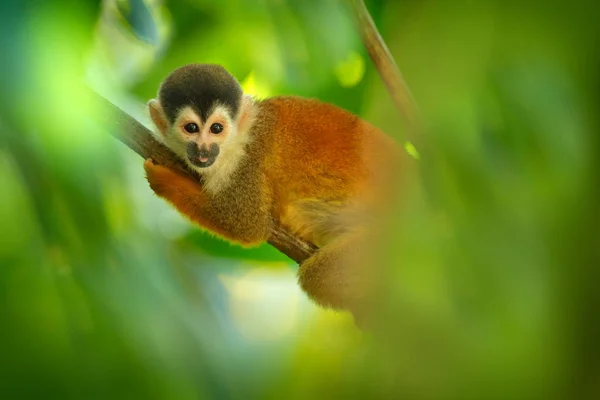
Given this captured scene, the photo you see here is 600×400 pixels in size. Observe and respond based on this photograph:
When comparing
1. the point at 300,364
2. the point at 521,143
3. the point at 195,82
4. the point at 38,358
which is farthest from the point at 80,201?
the point at 195,82

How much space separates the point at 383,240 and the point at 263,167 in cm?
81

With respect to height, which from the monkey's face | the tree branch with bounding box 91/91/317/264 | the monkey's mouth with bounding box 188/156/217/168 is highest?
the monkey's face

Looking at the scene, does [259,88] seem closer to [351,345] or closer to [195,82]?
[195,82]

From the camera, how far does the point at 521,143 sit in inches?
15.7

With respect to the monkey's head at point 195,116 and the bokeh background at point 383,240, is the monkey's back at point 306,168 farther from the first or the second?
the bokeh background at point 383,240

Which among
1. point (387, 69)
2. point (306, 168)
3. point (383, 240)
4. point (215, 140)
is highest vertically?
point (306, 168)

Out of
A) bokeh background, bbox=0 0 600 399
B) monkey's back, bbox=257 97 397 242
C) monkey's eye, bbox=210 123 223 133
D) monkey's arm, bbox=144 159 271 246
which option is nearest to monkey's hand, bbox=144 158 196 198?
monkey's arm, bbox=144 159 271 246

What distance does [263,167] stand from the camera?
1.21 metres

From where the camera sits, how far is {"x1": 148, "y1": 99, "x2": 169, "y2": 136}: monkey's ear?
100 centimetres

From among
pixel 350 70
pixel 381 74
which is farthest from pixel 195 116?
pixel 381 74

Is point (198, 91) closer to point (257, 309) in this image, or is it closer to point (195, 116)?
point (195, 116)

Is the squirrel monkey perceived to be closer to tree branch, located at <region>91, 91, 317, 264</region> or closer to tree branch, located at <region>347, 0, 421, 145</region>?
tree branch, located at <region>91, 91, 317, 264</region>

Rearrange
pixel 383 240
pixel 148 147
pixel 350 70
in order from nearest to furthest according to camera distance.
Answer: pixel 383 240 → pixel 350 70 → pixel 148 147

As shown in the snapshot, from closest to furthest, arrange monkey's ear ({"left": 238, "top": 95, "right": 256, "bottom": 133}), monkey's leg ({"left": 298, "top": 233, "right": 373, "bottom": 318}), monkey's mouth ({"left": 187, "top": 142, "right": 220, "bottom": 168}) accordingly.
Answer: monkey's leg ({"left": 298, "top": 233, "right": 373, "bottom": 318}) → monkey's mouth ({"left": 187, "top": 142, "right": 220, "bottom": 168}) → monkey's ear ({"left": 238, "top": 95, "right": 256, "bottom": 133})
